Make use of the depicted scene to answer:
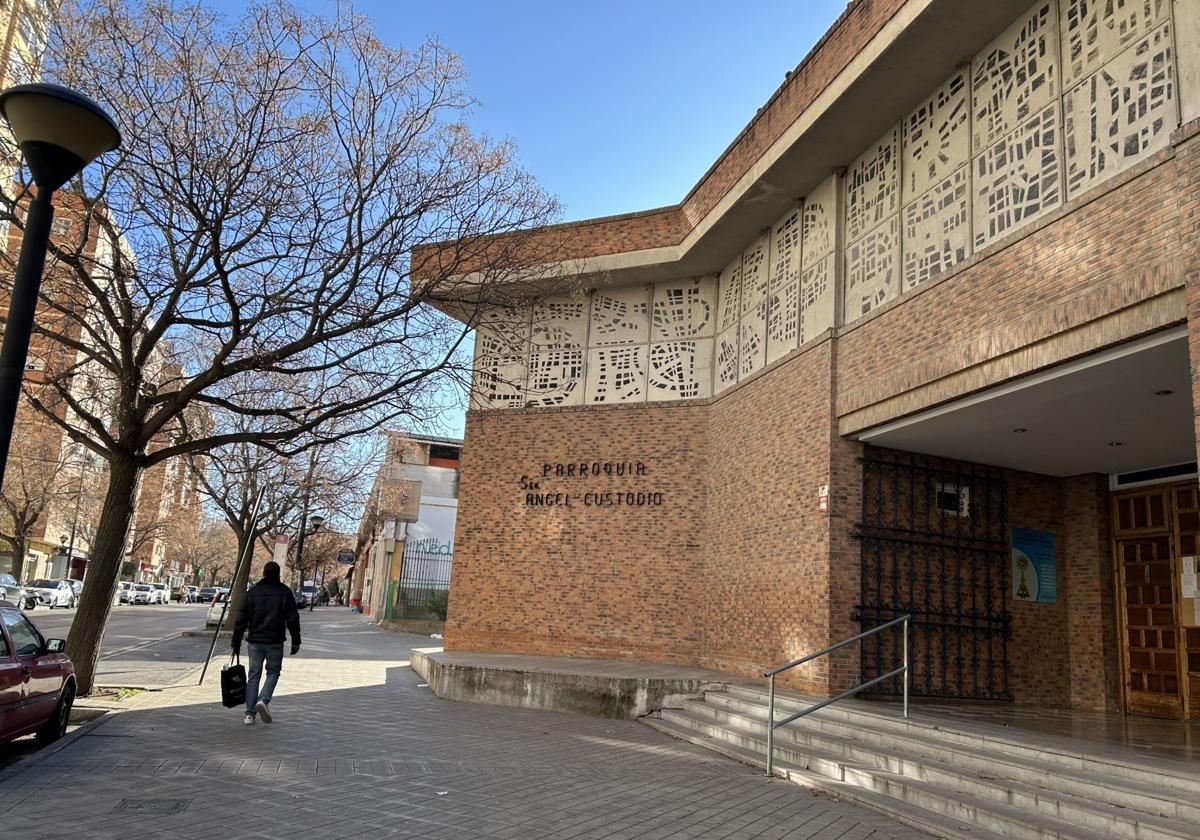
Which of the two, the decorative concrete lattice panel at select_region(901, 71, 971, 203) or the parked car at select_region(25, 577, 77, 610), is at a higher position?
the decorative concrete lattice panel at select_region(901, 71, 971, 203)

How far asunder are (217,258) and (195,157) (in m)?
1.11

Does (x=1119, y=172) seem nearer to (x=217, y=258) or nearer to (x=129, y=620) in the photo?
(x=217, y=258)

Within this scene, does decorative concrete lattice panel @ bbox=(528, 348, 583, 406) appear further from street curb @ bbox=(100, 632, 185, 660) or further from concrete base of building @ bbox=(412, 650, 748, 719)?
street curb @ bbox=(100, 632, 185, 660)

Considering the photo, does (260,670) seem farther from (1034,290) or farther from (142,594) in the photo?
(142,594)

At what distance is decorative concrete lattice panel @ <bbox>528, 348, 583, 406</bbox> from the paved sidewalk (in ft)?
23.2

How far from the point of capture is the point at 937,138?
10.1 meters

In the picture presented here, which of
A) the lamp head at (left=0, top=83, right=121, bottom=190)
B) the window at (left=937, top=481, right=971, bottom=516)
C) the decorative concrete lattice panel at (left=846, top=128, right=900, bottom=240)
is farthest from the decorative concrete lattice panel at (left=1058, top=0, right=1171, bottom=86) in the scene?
the lamp head at (left=0, top=83, right=121, bottom=190)

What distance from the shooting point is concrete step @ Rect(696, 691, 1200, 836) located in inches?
221

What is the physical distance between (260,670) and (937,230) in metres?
9.05

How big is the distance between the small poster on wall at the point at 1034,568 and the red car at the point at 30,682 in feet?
37.2

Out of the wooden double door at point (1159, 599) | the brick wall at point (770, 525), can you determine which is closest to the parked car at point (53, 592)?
the brick wall at point (770, 525)

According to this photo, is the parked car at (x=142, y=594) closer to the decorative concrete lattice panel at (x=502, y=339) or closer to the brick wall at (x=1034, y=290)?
the decorative concrete lattice panel at (x=502, y=339)

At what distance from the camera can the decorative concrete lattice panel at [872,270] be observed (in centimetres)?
1055

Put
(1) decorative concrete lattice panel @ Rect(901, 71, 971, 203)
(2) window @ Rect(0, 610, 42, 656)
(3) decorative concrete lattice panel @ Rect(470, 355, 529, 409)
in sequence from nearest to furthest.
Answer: (2) window @ Rect(0, 610, 42, 656) → (1) decorative concrete lattice panel @ Rect(901, 71, 971, 203) → (3) decorative concrete lattice panel @ Rect(470, 355, 529, 409)
